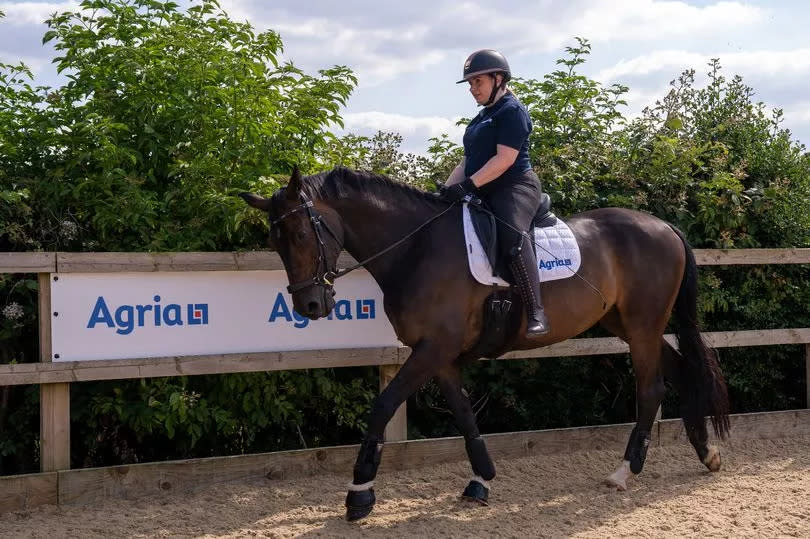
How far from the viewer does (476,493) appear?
552 cm

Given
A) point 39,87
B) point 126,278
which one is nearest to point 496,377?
point 126,278

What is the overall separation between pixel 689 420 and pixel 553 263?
167 centimetres

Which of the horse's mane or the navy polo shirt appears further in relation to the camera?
the navy polo shirt

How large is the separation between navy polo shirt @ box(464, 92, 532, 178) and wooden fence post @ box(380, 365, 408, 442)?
4.90 ft

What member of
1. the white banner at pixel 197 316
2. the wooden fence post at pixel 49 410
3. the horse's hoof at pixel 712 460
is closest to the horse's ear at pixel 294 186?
the white banner at pixel 197 316

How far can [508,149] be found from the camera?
17.8 ft

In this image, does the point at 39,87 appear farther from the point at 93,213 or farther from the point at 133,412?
the point at 133,412

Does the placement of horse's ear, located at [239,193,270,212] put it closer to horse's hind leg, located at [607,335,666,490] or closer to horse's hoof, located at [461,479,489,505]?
horse's hoof, located at [461,479,489,505]

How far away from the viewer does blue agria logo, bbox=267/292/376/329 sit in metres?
5.94

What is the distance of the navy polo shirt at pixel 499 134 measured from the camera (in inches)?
215

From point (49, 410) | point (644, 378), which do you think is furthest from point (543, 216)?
point (49, 410)

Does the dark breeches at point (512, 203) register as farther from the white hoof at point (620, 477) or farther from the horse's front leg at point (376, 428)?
the white hoof at point (620, 477)

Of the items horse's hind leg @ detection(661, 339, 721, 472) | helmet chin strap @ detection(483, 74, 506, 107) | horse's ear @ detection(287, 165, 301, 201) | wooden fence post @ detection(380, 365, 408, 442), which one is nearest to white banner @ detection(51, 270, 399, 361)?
wooden fence post @ detection(380, 365, 408, 442)

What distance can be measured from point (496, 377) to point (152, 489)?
2.92m
